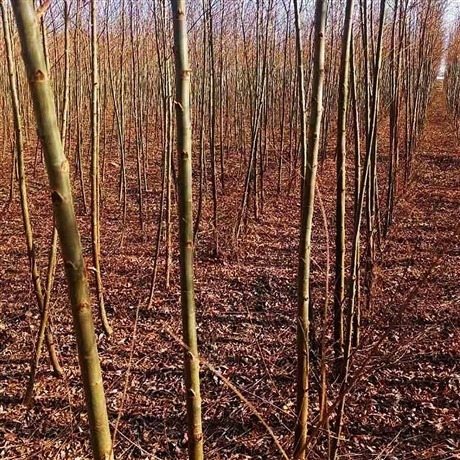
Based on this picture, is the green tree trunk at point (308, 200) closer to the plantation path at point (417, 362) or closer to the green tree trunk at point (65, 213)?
the plantation path at point (417, 362)

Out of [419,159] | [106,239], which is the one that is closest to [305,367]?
[106,239]

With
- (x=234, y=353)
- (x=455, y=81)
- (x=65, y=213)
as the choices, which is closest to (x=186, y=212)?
(x=65, y=213)

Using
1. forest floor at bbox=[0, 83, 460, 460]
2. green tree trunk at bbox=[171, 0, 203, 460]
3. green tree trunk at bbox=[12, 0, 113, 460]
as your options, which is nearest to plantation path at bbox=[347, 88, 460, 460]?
forest floor at bbox=[0, 83, 460, 460]

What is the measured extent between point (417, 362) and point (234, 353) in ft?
4.29

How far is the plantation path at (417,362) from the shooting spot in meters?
2.46

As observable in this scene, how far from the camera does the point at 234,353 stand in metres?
3.35

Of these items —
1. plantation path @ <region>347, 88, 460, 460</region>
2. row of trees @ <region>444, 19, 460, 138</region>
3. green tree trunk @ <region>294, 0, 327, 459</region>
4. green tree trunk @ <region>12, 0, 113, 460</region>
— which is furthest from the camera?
row of trees @ <region>444, 19, 460, 138</region>

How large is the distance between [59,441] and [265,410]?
1.17m

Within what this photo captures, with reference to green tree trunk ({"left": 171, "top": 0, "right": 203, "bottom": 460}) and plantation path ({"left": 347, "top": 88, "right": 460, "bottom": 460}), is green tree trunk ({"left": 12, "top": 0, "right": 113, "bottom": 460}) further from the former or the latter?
plantation path ({"left": 347, "top": 88, "right": 460, "bottom": 460})

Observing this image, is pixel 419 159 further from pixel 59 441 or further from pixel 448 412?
pixel 59 441

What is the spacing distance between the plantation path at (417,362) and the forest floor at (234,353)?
0.4 inches

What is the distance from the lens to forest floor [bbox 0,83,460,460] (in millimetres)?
2469

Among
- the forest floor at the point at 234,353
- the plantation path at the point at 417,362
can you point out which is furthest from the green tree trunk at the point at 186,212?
the plantation path at the point at 417,362

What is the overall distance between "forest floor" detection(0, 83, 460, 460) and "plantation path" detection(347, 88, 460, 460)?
11 mm
